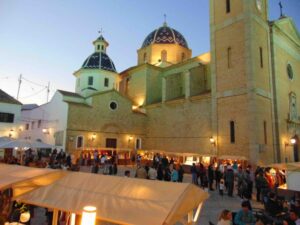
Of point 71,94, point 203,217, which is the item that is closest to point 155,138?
point 71,94

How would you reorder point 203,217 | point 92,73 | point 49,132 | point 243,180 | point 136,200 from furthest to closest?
point 92,73 < point 49,132 < point 243,180 < point 203,217 < point 136,200

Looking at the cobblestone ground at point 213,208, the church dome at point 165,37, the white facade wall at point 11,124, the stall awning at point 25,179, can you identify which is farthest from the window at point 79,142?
the stall awning at point 25,179

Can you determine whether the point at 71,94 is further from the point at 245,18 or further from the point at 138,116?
the point at 245,18

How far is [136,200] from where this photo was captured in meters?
4.04

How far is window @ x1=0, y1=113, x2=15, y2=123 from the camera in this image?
23391mm

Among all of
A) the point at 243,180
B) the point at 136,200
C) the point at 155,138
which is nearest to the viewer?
the point at 136,200

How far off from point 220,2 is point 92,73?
18413mm

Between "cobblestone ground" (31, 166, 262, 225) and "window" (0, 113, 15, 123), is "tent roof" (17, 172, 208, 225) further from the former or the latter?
"window" (0, 113, 15, 123)

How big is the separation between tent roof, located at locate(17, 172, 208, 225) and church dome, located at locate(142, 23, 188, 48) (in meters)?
32.2

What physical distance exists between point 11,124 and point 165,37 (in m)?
22.6

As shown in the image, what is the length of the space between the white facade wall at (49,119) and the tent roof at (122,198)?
19806mm

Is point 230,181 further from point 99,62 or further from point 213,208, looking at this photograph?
point 99,62

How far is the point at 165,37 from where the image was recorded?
35.3m

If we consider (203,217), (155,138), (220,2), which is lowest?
(203,217)
